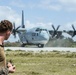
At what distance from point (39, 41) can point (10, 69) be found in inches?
2828

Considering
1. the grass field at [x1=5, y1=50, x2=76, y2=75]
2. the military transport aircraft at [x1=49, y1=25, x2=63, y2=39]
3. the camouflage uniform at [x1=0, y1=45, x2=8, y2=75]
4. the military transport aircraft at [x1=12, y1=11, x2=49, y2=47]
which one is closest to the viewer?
the camouflage uniform at [x1=0, y1=45, x2=8, y2=75]

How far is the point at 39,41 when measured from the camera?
76.3 metres

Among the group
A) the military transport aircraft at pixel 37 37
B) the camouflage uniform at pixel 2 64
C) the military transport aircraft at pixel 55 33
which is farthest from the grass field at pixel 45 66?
the military transport aircraft at pixel 55 33

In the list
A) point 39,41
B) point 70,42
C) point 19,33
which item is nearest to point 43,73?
point 39,41

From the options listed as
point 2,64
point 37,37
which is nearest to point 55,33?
point 37,37

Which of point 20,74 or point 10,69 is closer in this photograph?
point 10,69

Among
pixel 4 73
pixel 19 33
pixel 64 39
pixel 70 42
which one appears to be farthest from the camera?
pixel 70 42

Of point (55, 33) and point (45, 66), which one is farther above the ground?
point (45, 66)

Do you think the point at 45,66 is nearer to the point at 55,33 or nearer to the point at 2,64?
the point at 2,64

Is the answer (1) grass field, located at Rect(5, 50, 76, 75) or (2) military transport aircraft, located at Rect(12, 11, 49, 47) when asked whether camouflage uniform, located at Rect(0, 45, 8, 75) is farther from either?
(2) military transport aircraft, located at Rect(12, 11, 49, 47)

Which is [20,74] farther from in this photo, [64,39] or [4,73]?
[64,39]

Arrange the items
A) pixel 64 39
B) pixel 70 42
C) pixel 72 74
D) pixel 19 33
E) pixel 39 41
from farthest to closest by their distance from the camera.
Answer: pixel 70 42, pixel 64 39, pixel 19 33, pixel 39 41, pixel 72 74

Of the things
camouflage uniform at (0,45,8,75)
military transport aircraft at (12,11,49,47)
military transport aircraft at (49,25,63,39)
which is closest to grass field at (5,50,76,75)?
camouflage uniform at (0,45,8,75)

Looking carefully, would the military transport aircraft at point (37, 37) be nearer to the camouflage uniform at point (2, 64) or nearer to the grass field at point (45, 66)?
the grass field at point (45, 66)
